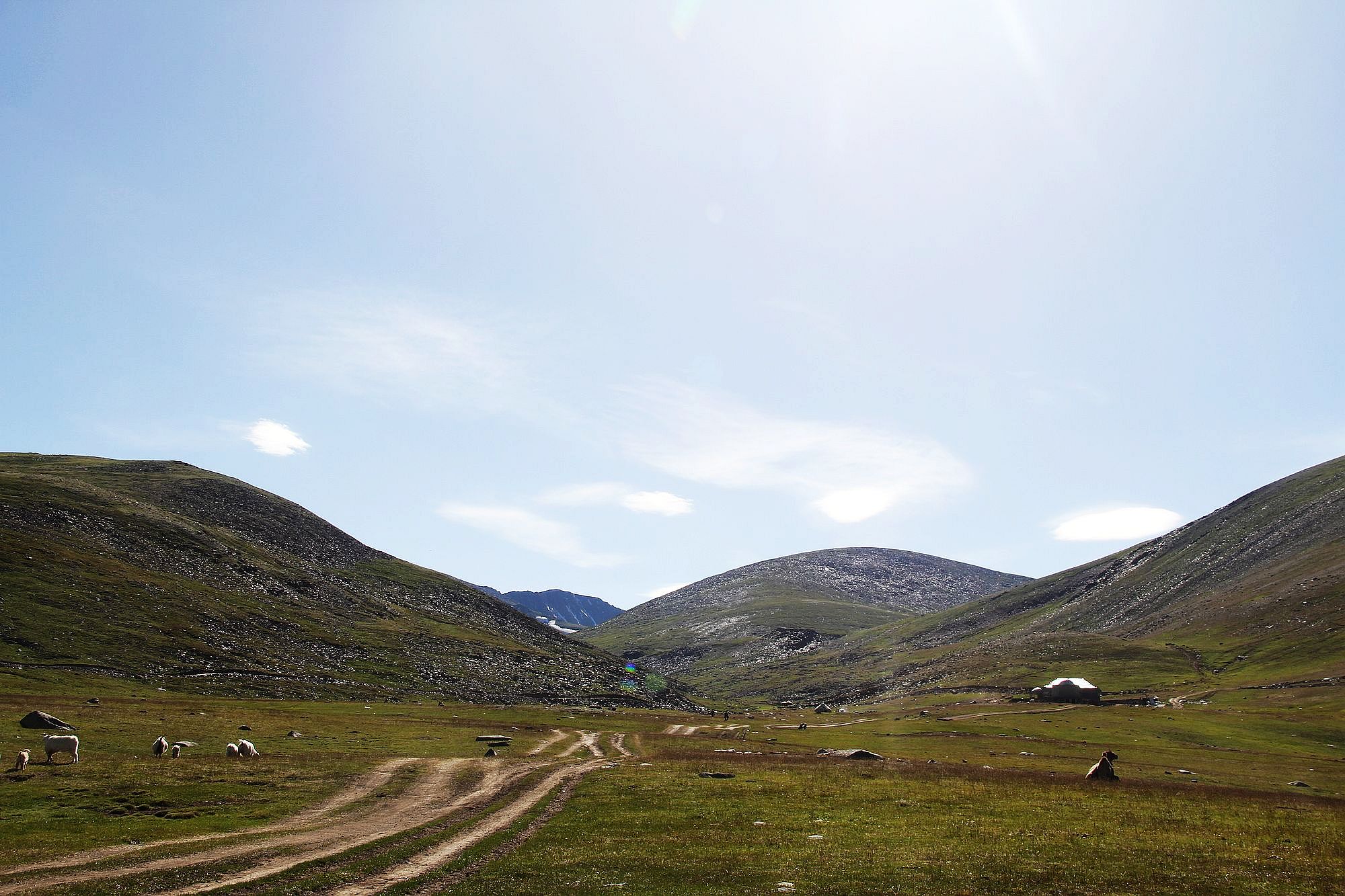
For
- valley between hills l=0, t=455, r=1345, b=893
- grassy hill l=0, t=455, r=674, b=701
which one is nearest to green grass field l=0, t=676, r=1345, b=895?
valley between hills l=0, t=455, r=1345, b=893

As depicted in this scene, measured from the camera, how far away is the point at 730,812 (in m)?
38.5

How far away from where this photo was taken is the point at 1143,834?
32.7 meters

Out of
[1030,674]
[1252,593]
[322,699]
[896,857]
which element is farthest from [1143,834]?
[1252,593]

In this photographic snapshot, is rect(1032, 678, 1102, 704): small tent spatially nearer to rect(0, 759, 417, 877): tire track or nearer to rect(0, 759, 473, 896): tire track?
rect(0, 759, 473, 896): tire track

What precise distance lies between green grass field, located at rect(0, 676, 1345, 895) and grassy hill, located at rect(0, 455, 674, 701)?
972 inches

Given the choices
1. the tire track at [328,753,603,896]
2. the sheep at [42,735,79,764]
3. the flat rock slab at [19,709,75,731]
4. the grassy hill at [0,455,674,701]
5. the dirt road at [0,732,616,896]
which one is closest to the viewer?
the tire track at [328,753,603,896]

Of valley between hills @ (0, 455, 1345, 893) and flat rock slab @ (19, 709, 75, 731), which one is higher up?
flat rock slab @ (19, 709, 75, 731)

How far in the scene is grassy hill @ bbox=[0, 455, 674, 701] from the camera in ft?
352

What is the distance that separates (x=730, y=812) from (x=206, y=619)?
12914 centimetres

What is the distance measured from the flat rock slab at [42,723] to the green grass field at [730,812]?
1570 mm

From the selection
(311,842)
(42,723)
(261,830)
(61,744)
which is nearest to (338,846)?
(311,842)

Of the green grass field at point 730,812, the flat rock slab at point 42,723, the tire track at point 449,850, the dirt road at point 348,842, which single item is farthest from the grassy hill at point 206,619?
the tire track at point 449,850

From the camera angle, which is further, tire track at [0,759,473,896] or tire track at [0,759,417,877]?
tire track at [0,759,417,877]

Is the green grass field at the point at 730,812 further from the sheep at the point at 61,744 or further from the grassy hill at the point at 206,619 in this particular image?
the grassy hill at the point at 206,619
